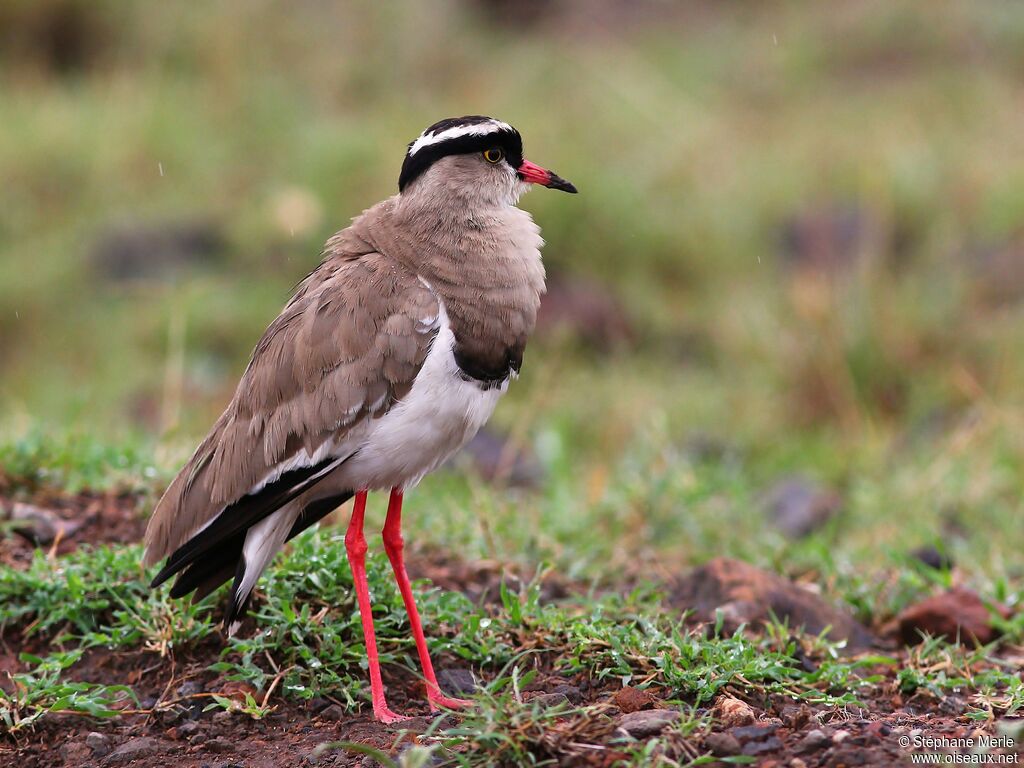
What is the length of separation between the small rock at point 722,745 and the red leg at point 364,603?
33.5 inches

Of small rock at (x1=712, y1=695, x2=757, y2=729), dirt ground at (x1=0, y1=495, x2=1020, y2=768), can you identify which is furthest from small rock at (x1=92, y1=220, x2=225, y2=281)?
small rock at (x1=712, y1=695, x2=757, y2=729)

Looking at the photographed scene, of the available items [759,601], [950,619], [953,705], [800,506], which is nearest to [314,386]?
[759,601]

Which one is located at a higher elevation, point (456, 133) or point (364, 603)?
point (456, 133)

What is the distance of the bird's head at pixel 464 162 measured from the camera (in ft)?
12.9

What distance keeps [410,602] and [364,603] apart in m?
0.13

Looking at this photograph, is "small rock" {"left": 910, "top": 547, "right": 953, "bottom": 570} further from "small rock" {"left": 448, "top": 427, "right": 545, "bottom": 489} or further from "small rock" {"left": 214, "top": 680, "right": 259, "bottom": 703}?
"small rock" {"left": 214, "top": 680, "right": 259, "bottom": 703}

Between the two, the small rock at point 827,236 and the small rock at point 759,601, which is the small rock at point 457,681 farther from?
the small rock at point 827,236

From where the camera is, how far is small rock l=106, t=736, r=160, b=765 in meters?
3.42

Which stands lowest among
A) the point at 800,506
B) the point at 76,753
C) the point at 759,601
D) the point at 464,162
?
the point at 800,506

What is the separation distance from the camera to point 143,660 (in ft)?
12.6

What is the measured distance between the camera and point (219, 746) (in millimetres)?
3461

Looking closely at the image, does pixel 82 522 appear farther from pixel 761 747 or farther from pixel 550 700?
pixel 761 747

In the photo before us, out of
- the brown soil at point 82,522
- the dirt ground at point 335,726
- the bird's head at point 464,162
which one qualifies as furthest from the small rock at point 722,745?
the brown soil at point 82,522

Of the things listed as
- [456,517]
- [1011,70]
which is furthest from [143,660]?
[1011,70]
